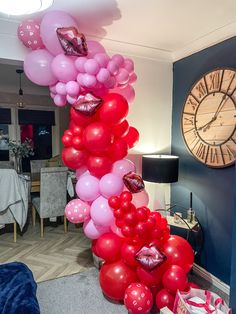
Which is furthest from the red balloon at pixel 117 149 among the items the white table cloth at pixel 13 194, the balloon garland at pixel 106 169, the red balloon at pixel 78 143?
the white table cloth at pixel 13 194

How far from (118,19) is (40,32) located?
65 cm

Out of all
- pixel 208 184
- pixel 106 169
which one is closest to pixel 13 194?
pixel 106 169

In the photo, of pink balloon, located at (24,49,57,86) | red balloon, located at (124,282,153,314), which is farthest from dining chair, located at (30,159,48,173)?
red balloon, located at (124,282,153,314)

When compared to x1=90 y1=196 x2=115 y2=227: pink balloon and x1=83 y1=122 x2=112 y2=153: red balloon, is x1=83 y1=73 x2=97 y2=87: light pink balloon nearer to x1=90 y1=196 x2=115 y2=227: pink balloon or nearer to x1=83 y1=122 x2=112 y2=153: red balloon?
x1=83 y1=122 x2=112 y2=153: red balloon

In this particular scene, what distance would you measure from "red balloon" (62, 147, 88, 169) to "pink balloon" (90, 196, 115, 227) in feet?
→ 1.17

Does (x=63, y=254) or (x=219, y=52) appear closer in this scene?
(x=219, y=52)

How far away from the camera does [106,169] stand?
2.07 m

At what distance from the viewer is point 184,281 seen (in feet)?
6.00

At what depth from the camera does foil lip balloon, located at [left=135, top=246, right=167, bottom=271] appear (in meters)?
1.80

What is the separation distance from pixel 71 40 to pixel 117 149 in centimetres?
89

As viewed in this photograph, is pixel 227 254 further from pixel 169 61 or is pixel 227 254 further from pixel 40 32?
pixel 40 32

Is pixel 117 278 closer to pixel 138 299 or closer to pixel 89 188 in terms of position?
pixel 138 299

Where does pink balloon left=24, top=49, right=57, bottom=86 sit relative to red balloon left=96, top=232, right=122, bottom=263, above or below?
above

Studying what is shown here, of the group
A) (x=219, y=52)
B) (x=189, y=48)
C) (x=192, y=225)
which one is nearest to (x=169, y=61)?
(x=189, y=48)
